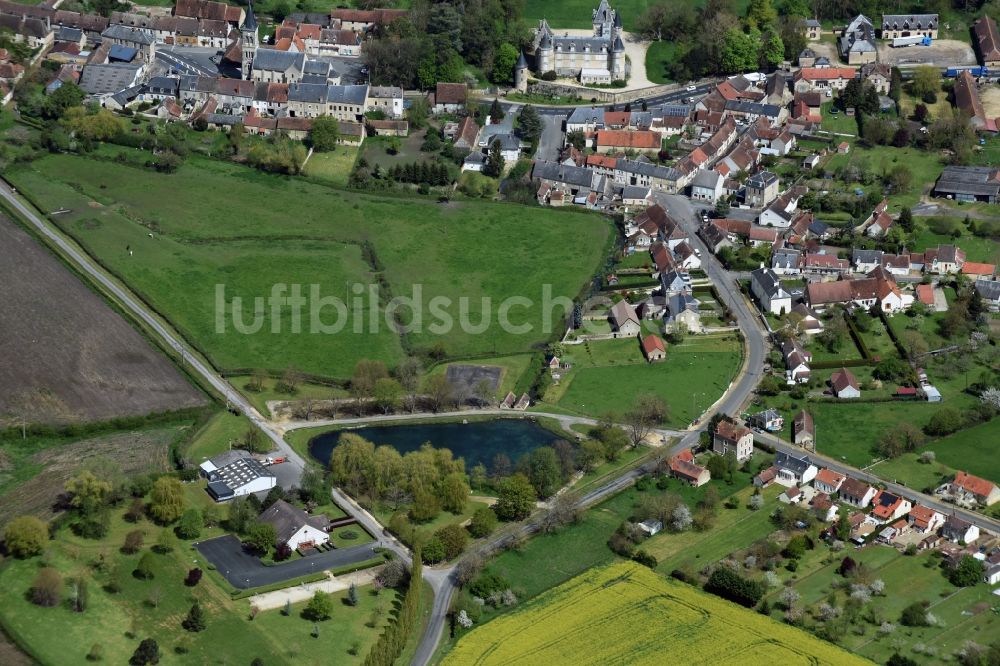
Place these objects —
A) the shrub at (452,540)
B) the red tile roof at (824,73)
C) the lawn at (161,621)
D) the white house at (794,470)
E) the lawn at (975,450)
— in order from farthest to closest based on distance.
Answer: the red tile roof at (824,73), the lawn at (975,450), the white house at (794,470), the shrub at (452,540), the lawn at (161,621)

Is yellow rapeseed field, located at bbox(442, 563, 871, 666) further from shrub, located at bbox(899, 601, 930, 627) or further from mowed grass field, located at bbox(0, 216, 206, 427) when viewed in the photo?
mowed grass field, located at bbox(0, 216, 206, 427)

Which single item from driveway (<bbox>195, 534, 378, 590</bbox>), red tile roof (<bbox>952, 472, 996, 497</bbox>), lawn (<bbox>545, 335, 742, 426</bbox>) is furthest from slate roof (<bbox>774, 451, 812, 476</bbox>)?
driveway (<bbox>195, 534, 378, 590</bbox>)

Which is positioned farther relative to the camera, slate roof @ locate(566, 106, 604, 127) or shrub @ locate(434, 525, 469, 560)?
slate roof @ locate(566, 106, 604, 127)

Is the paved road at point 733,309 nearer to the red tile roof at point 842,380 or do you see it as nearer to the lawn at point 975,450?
the red tile roof at point 842,380

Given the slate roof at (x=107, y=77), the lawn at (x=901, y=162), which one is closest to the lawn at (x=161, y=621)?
the lawn at (x=901, y=162)

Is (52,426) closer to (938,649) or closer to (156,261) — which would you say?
(156,261)
